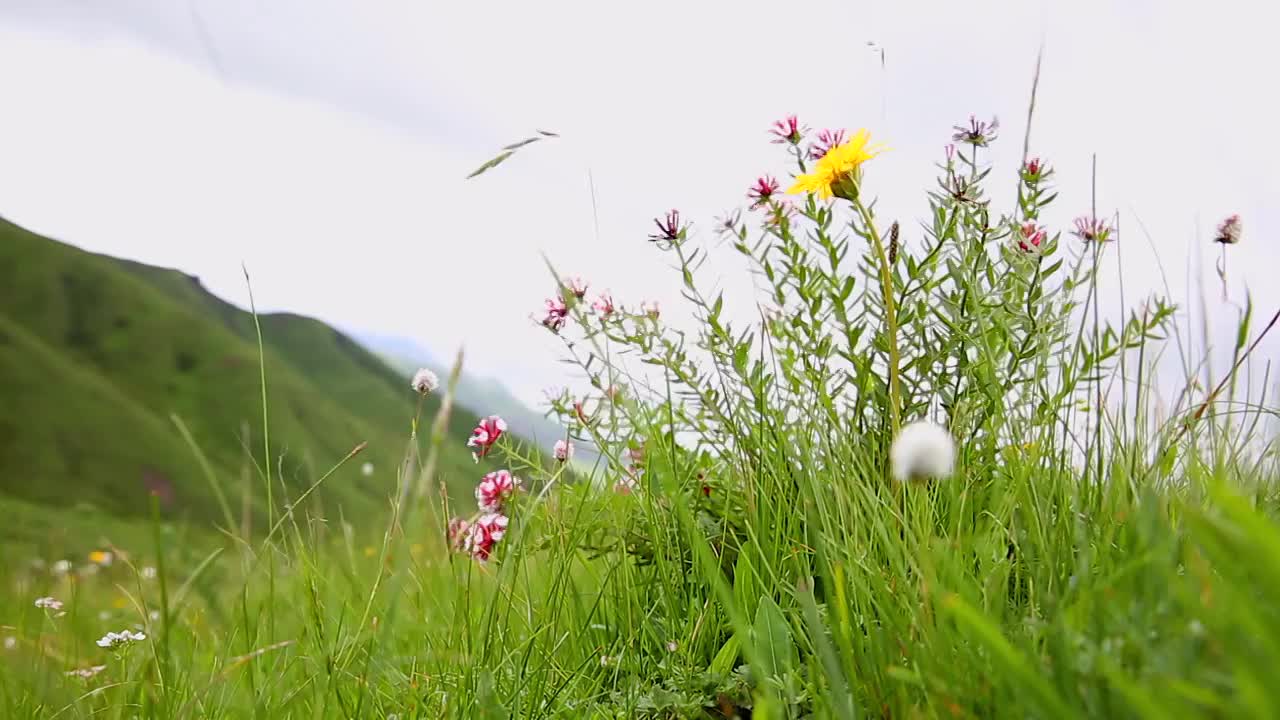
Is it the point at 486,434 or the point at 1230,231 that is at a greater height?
the point at 1230,231

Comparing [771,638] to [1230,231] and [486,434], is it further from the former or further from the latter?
[1230,231]

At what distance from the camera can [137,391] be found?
75.9m

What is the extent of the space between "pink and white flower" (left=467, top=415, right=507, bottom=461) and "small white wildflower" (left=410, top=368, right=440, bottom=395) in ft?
2.34

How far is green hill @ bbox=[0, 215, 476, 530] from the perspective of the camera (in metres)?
66.9

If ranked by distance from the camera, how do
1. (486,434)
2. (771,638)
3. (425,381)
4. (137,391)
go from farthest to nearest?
(137,391) → (486,434) → (425,381) → (771,638)

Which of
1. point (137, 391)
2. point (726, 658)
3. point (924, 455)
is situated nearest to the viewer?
point (924, 455)

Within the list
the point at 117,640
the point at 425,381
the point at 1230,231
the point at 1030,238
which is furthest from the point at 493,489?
the point at 1230,231

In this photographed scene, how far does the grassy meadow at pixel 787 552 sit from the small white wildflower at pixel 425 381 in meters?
0.07

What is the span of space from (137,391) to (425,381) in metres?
85.9

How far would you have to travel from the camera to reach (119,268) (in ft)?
286

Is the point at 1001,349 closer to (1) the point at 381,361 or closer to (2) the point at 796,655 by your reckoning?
(2) the point at 796,655

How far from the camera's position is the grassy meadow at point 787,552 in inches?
36.4

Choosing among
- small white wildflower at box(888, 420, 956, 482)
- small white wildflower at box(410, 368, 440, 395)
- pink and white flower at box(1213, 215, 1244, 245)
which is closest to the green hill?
small white wildflower at box(410, 368, 440, 395)

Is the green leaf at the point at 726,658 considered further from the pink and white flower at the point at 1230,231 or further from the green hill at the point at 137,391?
the green hill at the point at 137,391
